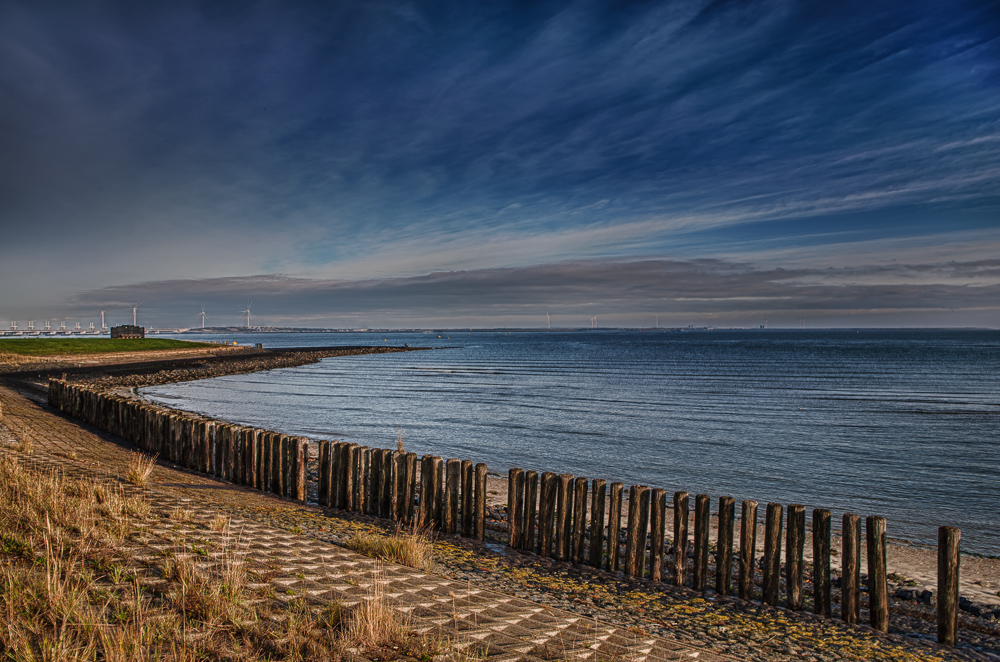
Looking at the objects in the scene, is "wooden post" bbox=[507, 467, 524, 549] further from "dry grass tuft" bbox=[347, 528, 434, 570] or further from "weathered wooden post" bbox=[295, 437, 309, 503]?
"weathered wooden post" bbox=[295, 437, 309, 503]

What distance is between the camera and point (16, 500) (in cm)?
739

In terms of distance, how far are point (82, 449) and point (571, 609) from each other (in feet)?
42.7

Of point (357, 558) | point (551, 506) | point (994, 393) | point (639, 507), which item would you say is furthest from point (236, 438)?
point (994, 393)

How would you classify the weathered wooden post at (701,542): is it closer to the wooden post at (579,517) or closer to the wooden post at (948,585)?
the wooden post at (579,517)

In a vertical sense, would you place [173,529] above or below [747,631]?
above

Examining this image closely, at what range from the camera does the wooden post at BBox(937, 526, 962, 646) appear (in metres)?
6.27

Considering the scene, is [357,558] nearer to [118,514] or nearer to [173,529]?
[173,529]

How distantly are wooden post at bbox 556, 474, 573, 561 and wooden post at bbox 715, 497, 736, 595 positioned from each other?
195cm

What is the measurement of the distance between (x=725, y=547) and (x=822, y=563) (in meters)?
1.04

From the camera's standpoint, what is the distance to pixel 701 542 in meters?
7.42

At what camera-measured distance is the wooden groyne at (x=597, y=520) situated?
670cm

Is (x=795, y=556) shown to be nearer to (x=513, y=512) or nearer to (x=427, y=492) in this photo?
(x=513, y=512)

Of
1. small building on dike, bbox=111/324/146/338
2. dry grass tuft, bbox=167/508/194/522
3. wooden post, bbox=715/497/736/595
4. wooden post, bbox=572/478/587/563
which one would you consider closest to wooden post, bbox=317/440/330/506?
dry grass tuft, bbox=167/508/194/522

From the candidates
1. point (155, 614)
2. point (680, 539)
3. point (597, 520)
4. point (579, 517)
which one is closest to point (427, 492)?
point (579, 517)
